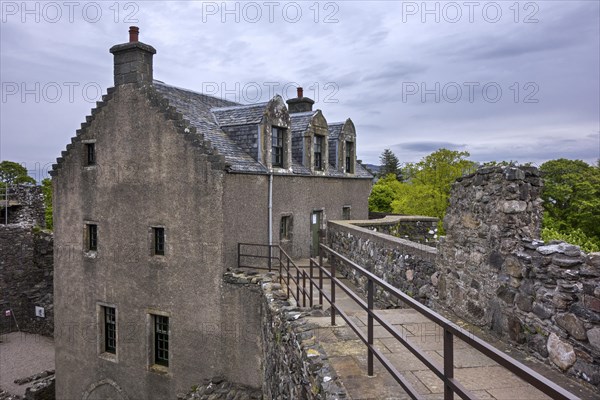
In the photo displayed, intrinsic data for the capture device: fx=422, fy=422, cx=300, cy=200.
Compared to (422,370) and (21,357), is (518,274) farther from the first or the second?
(21,357)

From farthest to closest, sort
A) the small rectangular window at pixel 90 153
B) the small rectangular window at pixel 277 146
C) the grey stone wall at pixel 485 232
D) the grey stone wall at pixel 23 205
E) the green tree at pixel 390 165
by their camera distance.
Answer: the green tree at pixel 390 165, the grey stone wall at pixel 23 205, the small rectangular window at pixel 277 146, the small rectangular window at pixel 90 153, the grey stone wall at pixel 485 232

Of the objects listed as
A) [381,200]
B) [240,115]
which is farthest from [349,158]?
[381,200]

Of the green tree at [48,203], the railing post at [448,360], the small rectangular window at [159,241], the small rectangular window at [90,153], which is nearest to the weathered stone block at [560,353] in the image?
the railing post at [448,360]

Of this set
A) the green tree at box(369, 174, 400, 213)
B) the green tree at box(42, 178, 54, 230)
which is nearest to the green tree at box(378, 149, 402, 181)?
the green tree at box(369, 174, 400, 213)

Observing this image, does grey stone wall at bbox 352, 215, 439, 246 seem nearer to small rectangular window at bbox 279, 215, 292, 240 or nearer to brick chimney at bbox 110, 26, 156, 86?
small rectangular window at bbox 279, 215, 292, 240

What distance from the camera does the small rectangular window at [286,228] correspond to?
15.8 m

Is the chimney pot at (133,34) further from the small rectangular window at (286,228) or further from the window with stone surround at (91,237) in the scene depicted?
the small rectangular window at (286,228)

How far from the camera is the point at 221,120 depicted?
15.7 m

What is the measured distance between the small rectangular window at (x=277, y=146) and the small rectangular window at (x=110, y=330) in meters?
7.75

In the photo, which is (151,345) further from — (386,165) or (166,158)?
(386,165)

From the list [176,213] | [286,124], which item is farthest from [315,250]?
[176,213]

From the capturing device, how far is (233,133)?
596 inches

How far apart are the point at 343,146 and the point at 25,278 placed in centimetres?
1934

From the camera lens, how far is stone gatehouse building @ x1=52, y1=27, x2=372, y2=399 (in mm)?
12594
